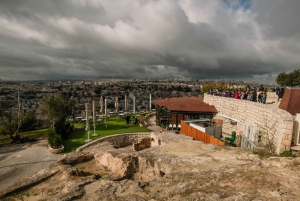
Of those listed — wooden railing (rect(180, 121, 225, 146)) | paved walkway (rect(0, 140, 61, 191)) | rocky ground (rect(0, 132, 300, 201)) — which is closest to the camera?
rocky ground (rect(0, 132, 300, 201))

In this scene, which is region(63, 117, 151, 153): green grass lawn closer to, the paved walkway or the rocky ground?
the paved walkway

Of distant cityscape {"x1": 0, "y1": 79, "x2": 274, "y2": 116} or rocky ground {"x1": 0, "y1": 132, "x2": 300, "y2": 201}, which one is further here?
distant cityscape {"x1": 0, "y1": 79, "x2": 274, "y2": 116}

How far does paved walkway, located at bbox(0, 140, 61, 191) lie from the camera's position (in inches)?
518

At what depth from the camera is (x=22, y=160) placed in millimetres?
15672

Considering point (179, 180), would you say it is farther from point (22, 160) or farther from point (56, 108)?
point (56, 108)

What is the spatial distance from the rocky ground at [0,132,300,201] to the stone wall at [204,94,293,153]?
1.92 m

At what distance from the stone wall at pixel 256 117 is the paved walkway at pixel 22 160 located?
15.8 m

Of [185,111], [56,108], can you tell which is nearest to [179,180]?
[185,111]

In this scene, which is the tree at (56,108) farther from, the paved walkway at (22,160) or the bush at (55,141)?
the bush at (55,141)

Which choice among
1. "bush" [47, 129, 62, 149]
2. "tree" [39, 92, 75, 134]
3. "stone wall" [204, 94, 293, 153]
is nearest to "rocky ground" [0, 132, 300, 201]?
"stone wall" [204, 94, 293, 153]

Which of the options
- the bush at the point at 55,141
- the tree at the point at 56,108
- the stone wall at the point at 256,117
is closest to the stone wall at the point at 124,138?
the bush at the point at 55,141

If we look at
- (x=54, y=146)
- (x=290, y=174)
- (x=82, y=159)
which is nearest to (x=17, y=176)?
(x=54, y=146)

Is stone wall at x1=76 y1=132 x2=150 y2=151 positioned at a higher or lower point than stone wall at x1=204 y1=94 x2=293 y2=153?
lower

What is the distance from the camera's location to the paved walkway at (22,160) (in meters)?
13.2
